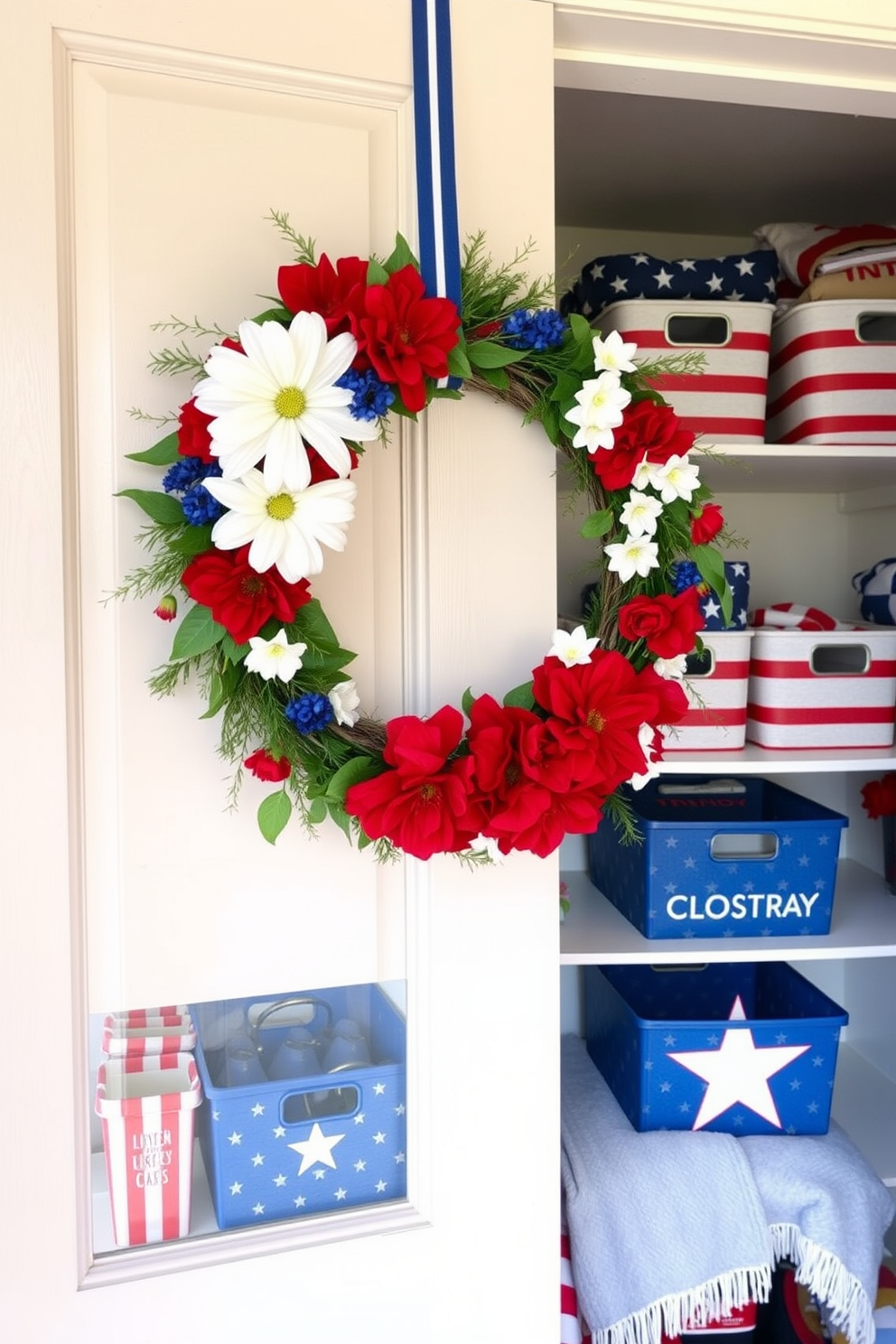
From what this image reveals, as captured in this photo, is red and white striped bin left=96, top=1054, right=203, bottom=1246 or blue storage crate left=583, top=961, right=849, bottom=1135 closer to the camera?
red and white striped bin left=96, top=1054, right=203, bottom=1246

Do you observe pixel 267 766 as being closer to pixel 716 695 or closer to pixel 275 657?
pixel 275 657

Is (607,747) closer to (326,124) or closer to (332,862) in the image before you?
Answer: (332,862)

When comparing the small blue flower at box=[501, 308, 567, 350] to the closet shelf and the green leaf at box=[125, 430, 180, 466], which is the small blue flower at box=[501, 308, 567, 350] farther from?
the closet shelf

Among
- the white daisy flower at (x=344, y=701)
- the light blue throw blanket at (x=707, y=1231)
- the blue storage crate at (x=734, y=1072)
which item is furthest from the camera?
the blue storage crate at (x=734, y=1072)

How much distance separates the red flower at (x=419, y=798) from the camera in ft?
3.42

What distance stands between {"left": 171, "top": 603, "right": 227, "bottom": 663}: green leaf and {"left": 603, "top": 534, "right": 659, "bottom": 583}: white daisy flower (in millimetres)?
429

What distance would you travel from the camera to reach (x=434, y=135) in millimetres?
1132

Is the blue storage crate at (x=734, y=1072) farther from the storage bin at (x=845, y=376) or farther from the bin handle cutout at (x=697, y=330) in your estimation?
the bin handle cutout at (x=697, y=330)

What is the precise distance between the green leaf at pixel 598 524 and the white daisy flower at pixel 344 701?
305 millimetres

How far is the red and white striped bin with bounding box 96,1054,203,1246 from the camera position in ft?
3.74

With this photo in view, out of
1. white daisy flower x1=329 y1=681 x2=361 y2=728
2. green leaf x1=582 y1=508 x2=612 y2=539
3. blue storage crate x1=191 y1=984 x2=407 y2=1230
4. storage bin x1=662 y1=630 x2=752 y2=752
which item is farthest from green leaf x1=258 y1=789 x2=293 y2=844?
storage bin x1=662 y1=630 x2=752 y2=752

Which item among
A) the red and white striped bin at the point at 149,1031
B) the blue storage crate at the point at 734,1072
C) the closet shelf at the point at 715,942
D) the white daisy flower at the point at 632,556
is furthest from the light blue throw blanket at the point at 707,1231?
the white daisy flower at the point at 632,556

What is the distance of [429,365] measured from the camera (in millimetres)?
1034

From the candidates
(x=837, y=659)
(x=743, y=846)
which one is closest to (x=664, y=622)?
(x=837, y=659)
